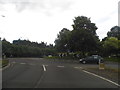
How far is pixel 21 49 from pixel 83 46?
61.4 meters

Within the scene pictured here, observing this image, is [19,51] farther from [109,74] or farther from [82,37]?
[109,74]

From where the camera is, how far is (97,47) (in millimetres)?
74250

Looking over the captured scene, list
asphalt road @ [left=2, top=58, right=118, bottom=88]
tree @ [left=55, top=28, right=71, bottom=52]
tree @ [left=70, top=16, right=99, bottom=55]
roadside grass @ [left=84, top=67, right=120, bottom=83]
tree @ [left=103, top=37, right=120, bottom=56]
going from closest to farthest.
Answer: asphalt road @ [left=2, top=58, right=118, bottom=88] < roadside grass @ [left=84, top=67, right=120, bottom=83] < tree @ [left=70, top=16, right=99, bottom=55] < tree @ [left=55, top=28, right=71, bottom=52] < tree @ [left=103, top=37, right=120, bottom=56]

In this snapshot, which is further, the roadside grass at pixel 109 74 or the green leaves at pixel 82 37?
the green leaves at pixel 82 37

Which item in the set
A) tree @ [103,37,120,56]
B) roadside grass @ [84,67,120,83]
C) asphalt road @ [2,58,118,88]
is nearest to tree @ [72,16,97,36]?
tree @ [103,37,120,56]

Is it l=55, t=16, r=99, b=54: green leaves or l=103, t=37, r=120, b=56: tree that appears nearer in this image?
l=55, t=16, r=99, b=54: green leaves

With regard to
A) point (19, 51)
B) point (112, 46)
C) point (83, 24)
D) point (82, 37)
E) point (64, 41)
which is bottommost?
point (19, 51)

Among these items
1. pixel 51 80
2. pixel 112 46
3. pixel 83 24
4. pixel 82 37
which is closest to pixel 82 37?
pixel 82 37

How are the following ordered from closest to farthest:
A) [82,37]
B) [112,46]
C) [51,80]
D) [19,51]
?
[51,80] < [82,37] < [112,46] < [19,51]

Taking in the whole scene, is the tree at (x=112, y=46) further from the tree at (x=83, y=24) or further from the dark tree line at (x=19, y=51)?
the dark tree line at (x=19, y=51)

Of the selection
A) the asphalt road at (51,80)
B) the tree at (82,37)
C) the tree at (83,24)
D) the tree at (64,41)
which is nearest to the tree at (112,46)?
the tree at (64,41)

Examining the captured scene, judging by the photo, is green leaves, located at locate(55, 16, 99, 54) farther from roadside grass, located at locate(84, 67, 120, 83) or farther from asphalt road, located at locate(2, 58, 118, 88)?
asphalt road, located at locate(2, 58, 118, 88)

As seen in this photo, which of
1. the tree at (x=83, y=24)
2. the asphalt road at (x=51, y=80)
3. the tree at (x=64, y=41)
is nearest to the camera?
the asphalt road at (x=51, y=80)

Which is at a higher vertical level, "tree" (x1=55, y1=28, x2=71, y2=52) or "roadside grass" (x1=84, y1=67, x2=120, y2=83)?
"tree" (x1=55, y1=28, x2=71, y2=52)
